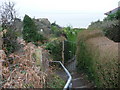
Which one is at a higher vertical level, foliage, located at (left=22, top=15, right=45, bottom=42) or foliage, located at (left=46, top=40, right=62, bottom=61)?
foliage, located at (left=22, top=15, right=45, bottom=42)

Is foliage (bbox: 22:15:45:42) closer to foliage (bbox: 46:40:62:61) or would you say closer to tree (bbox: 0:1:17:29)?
tree (bbox: 0:1:17:29)

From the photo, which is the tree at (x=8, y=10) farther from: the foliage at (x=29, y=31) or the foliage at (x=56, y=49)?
the foliage at (x=56, y=49)

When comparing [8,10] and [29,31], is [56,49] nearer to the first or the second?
[8,10]

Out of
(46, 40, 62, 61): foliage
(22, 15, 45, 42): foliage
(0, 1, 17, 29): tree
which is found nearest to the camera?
(46, 40, 62, 61): foliage

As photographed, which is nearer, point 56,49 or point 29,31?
point 56,49

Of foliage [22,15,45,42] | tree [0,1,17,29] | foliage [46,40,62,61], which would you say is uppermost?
tree [0,1,17,29]

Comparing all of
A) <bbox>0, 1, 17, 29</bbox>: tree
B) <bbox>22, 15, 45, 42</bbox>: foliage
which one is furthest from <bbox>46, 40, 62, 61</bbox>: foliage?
<bbox>22, 15, 45, 42</bbox>: foliage

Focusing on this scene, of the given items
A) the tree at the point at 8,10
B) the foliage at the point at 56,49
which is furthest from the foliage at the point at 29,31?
the foliage at the point at 56,49

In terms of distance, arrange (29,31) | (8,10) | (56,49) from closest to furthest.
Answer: (56,49)
(8,10)
(29,31)

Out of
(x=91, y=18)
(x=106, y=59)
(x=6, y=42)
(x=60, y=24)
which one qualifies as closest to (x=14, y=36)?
(x=6, y=42)

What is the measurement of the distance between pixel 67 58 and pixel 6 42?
4.96m

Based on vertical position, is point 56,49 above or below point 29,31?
below

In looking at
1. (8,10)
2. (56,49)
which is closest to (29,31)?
(8,10)

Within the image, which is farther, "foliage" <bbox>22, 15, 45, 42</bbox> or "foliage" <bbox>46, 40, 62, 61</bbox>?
"foliage" <bbox>22, 15, 45, 42</bbox>
